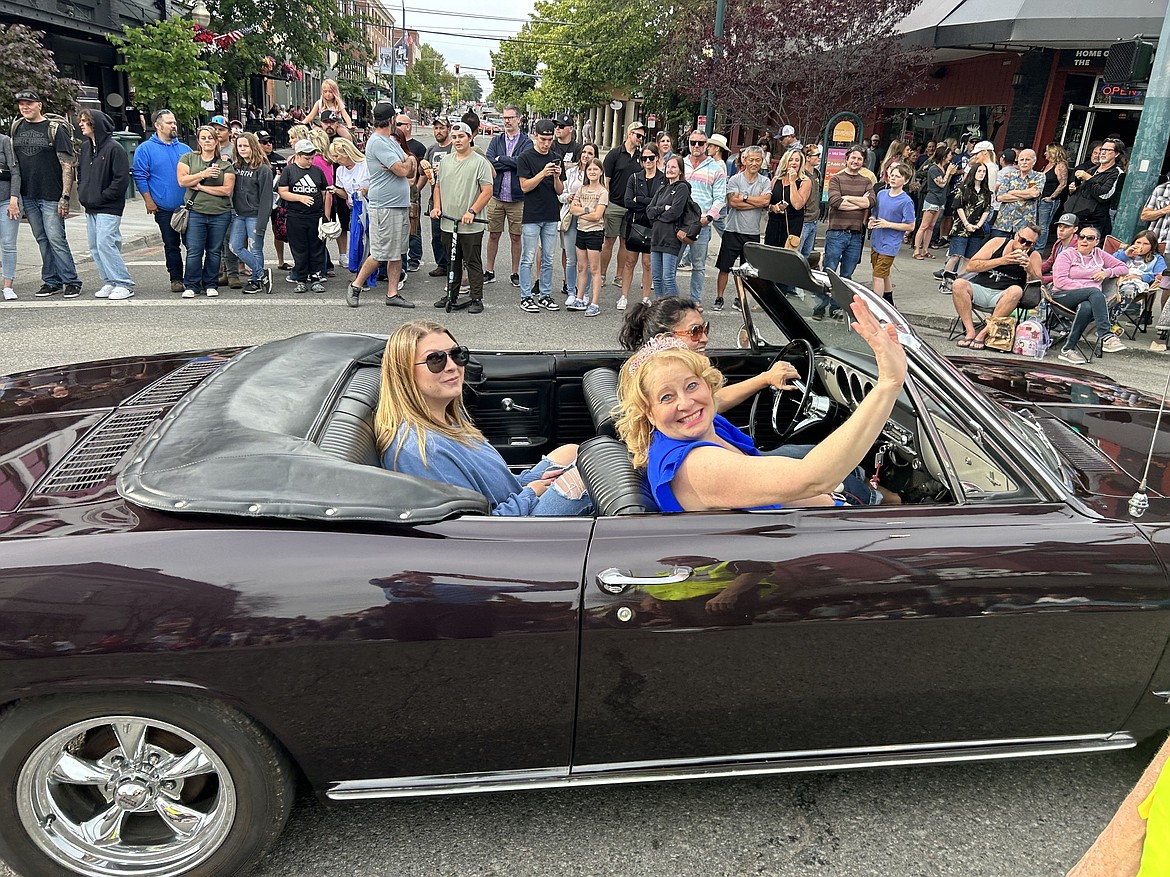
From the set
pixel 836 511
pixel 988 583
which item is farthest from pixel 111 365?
pixel 988 583

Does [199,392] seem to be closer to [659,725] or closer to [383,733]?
[383,733]

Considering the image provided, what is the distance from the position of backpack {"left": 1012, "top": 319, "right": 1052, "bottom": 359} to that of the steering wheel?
518 cm

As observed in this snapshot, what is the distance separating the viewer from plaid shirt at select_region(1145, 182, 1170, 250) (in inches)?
356

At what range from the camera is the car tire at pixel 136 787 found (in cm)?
188

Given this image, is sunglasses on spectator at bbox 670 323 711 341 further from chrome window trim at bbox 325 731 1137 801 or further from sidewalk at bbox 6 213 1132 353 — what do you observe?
sidewalk at bbox 6 213 1132 353

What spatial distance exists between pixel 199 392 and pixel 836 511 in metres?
1.88

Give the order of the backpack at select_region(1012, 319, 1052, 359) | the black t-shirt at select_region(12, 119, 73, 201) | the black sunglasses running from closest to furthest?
1. the black sunglasses
2. the backpack at select_region(1012, 319, 1052, 359)
3. the black t-shirt at select_region(12, 119, 73, 201)

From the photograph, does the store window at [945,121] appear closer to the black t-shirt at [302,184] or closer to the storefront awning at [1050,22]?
the storefront awning at [1050,22]

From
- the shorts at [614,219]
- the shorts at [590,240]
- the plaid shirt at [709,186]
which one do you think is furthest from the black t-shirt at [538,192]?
the plaid shirt at [709,186]

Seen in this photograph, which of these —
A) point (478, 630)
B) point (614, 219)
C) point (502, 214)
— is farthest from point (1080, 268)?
point (478, 630)

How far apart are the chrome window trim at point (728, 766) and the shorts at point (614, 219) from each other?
7537mm

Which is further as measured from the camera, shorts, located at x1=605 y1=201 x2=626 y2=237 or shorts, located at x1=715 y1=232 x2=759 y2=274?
shorts, located at x1=605 y1=201 x2=626 y2=237

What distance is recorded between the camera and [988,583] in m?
2.08

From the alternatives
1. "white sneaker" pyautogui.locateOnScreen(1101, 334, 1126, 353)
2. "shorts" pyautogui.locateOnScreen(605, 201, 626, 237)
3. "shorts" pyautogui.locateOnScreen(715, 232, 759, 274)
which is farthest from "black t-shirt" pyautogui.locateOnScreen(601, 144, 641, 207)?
"white sneaker" pyautogui.locateOnScreen(1101, 334, 1126, 353)
